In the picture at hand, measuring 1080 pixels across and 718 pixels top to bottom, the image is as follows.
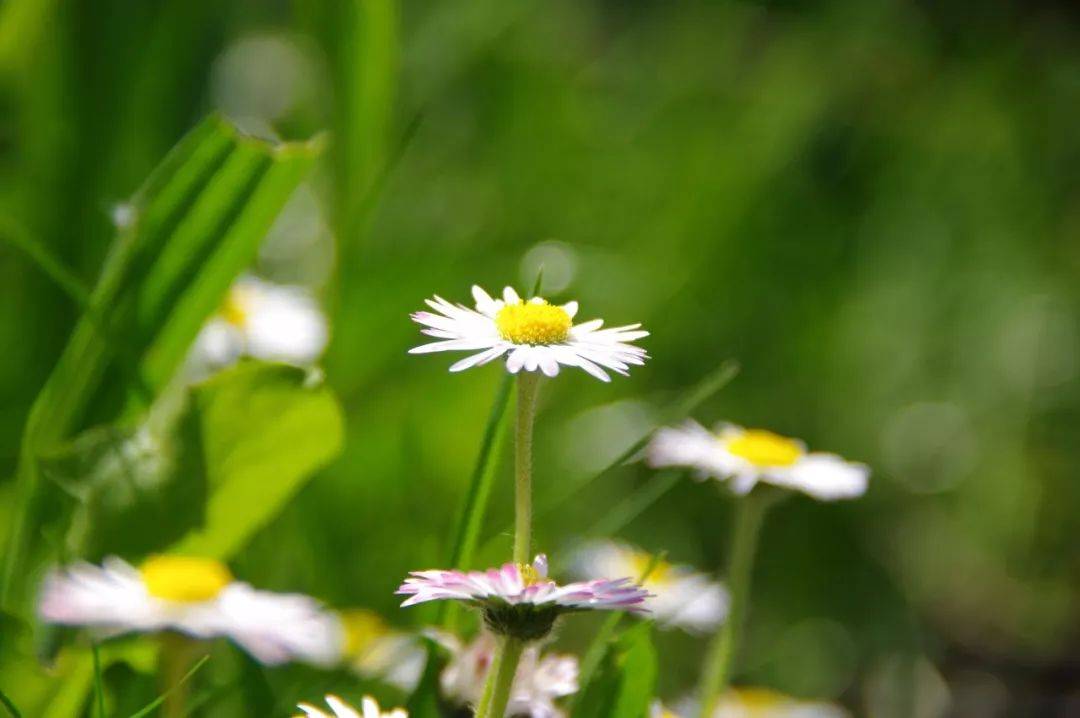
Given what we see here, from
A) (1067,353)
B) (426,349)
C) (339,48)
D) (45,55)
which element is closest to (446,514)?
(339,48)

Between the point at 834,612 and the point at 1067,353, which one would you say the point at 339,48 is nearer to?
the point at 834,612

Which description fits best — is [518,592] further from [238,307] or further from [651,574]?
[238,307]

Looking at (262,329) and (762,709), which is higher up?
(262,329)

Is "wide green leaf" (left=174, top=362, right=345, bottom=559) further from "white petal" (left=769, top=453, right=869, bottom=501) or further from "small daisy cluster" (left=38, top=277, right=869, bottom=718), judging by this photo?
"white petal" (left=769, top=453, right=869, bottom=501)

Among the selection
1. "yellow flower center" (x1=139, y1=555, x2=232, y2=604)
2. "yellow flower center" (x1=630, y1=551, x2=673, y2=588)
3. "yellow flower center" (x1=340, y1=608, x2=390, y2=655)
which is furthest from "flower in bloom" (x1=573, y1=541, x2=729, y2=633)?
"yellow flower center" (x1=139, y1=555, x2=232, y2=604)

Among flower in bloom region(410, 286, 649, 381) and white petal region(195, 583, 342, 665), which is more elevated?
flower in bloom region(410, 286, 649, 381)

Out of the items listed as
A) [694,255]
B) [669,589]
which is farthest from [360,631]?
[694,255]
